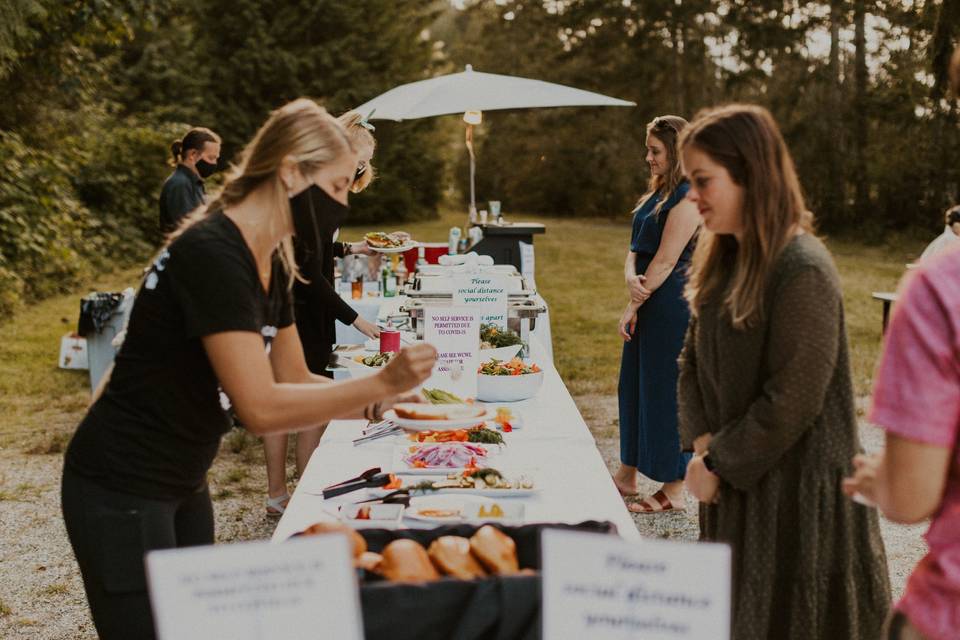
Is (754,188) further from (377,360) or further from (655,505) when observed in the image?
(655,505)

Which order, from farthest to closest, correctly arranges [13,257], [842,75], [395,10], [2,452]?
[395,10], [842,75], [13,257], [2,452]

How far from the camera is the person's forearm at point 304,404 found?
5.12ft

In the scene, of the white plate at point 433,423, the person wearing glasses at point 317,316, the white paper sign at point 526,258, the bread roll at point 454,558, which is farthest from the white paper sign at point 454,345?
the white paper sign at point 526,258

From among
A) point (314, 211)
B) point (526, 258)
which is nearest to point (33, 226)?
point (526, 258)

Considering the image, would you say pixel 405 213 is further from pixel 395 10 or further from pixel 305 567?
pixel 305 567

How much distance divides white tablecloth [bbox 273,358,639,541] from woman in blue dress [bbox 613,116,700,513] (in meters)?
1.21

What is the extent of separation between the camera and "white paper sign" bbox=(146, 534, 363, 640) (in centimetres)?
113

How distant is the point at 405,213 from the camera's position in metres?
26.3

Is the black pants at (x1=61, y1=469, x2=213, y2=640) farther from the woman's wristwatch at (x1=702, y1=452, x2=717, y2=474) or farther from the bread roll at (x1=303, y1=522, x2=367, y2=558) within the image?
the woman's wristwatch at (x1=702, y1=452, x2=717, y2=474)

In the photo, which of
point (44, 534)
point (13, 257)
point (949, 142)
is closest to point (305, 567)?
point (44, 534)

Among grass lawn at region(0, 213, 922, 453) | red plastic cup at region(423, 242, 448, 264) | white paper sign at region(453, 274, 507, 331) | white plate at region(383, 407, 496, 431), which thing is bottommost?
grass lawn at region(0, 213, 922, 453)

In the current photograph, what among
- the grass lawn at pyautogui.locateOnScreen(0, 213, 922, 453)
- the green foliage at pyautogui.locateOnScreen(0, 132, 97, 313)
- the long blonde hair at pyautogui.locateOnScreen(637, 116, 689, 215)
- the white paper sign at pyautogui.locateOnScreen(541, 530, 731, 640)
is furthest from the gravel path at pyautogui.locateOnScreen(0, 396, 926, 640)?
the green foliage at pyautogui.locateOnScreen(0, 132, 97, 313)

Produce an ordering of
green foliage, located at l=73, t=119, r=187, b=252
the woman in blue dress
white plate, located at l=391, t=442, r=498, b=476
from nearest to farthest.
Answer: white plate, located at l=391, t=442, r=498, b=476
the woman in blue dress
green foliage, located at l=73, t=119, r=187, b=252

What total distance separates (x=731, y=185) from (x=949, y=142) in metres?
18.6
